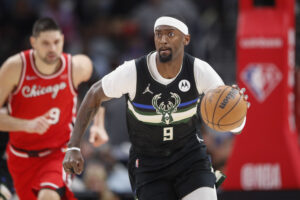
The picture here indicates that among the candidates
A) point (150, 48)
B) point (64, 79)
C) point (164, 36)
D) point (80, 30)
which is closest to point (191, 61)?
point (164, 36)

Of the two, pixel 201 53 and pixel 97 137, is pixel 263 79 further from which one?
pixel 201 53

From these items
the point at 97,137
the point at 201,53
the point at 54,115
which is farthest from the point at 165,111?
the point at 201,53

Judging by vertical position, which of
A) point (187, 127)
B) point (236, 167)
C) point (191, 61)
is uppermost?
point (191, 61)

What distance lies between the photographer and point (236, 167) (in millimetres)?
8867

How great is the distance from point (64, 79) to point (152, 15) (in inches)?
238

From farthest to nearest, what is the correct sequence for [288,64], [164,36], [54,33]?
[288,64]
[54,33]
[164,36]

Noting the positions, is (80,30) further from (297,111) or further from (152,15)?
(297,111)

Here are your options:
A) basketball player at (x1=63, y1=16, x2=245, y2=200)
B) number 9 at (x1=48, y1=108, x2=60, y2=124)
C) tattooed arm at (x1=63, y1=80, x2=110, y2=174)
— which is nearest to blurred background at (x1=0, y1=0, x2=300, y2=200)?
number 9 at (x1=48, y1=108, x2=60, y2=124)

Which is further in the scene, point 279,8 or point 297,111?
point 297,111

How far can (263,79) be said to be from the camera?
8.78m

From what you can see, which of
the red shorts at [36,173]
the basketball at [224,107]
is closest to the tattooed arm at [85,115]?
the basketball at [224,107]

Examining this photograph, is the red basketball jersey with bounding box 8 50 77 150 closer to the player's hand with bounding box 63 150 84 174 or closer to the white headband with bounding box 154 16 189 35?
the player's hand with bounding box 63 150 84 174

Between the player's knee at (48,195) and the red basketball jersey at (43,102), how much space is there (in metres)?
0.59

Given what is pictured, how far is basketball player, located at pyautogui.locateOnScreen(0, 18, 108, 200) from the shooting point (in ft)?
22.9
